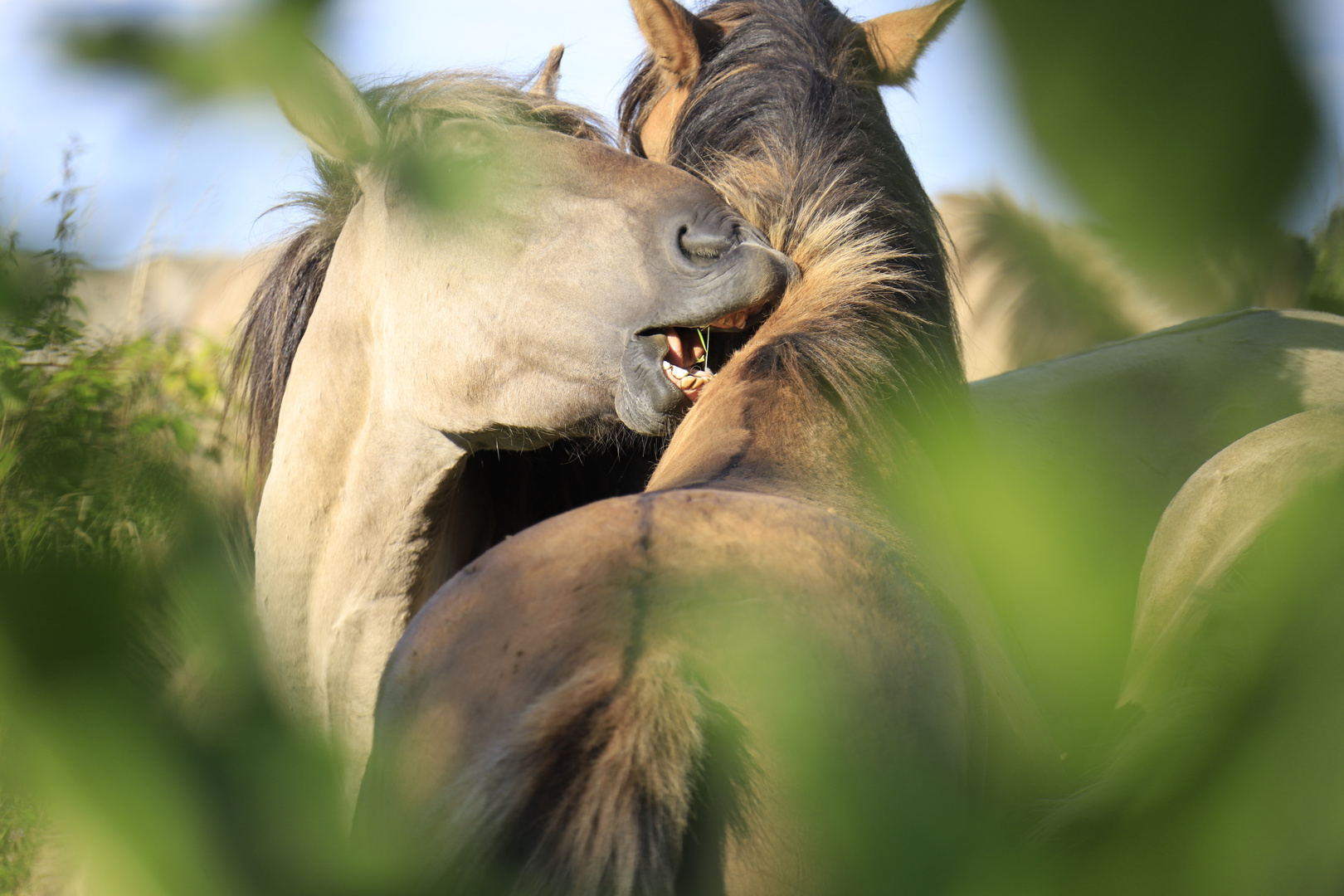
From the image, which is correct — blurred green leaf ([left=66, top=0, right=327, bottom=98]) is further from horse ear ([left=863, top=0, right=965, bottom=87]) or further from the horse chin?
horse ear ([left=863, top=0, right=965, bottom=87])

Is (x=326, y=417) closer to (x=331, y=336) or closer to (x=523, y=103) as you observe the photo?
(x=331, y=336)

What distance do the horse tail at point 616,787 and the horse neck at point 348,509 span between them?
1416mm

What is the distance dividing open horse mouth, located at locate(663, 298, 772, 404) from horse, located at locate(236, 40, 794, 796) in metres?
0.04

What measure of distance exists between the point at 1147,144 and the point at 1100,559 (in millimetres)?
444

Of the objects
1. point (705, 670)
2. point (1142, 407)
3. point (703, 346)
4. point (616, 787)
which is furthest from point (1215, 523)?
point (1142, 407)

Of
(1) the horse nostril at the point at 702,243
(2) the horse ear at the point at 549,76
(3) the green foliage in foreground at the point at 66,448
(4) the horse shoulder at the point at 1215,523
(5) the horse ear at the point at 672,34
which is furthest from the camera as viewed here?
(2) the horse ear at the point at 549,76

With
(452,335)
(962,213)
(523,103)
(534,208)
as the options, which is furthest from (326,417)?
(962,213)

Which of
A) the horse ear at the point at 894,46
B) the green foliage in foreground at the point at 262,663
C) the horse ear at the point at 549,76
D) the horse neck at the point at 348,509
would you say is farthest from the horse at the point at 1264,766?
the horse ear at the point at 549,76

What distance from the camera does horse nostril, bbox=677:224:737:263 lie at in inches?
79.6

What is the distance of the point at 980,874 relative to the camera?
1.33ft

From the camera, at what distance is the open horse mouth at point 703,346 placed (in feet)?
6.73

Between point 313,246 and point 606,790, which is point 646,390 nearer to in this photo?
point 313,246

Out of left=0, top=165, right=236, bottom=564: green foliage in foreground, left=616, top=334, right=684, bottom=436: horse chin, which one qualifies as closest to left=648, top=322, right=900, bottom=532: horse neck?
left=616, top=334, right=684, bottom=436: horse chin

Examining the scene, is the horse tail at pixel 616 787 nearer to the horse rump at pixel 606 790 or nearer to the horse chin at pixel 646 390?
the horse rump at pixel 606 790
